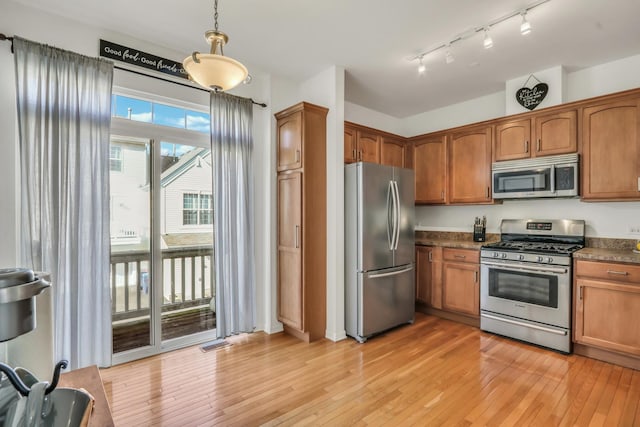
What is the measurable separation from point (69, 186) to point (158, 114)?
1019 millimetres

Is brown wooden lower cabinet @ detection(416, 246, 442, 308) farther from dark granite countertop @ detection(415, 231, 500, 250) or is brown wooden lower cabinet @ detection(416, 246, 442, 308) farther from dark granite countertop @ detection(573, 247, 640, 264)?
dark granite countertop @ detection(573, 247, 640, 264)

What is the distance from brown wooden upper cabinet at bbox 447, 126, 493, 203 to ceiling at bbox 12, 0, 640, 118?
0.67 meters

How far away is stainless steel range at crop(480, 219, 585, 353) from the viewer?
9.94 feet

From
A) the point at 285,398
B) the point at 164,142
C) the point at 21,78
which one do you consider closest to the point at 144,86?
the point at 164,142

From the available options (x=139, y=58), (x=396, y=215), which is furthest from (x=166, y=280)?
(x=396, y=215)

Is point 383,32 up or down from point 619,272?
up

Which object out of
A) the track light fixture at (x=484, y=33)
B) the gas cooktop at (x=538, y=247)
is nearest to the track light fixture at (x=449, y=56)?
the track light fixture at (x=484, y=33)

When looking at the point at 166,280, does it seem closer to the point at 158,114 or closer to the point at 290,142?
the point at 158,114

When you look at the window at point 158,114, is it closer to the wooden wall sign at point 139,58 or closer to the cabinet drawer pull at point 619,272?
the wooden wall sign at point 139,58

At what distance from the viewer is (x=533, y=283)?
126 inches

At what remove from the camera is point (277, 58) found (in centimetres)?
324

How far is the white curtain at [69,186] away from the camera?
7.54ft

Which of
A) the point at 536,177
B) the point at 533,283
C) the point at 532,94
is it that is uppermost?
the point at 532,94

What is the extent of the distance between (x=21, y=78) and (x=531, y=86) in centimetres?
473
